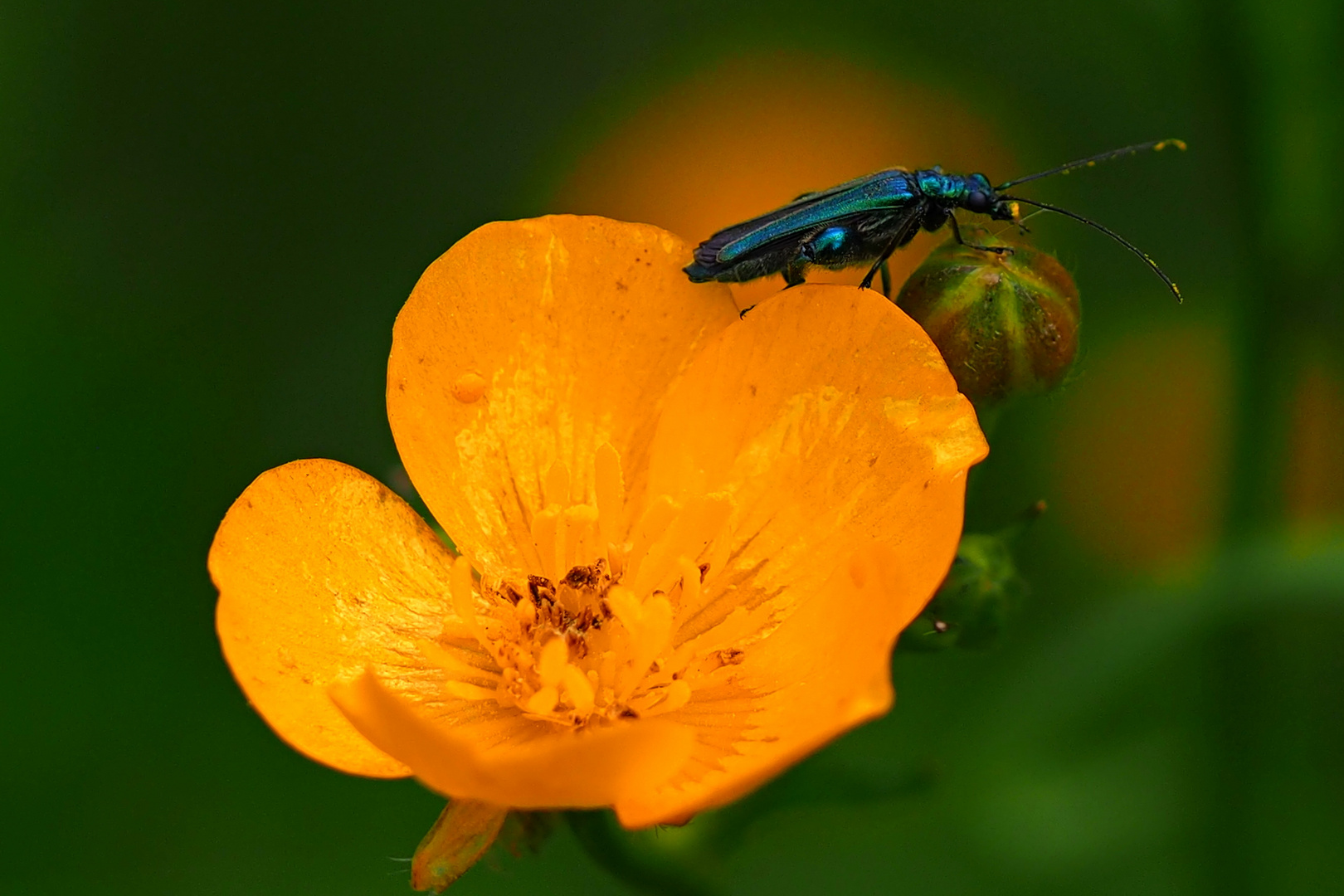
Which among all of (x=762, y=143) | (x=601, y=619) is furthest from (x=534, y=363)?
(x=762, y=143)

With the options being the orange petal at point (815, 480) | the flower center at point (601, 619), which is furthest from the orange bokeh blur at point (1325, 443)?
the flower center at point (601, 619)

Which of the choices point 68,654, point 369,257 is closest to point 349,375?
point 369,257

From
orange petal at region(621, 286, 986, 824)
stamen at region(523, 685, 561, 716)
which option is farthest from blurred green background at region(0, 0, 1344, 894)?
orange petal at region(621, 286, 986, 824)

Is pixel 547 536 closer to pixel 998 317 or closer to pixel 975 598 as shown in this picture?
pixel 975 598

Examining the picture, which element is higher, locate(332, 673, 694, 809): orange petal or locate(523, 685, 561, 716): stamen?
locate(332, 673, 694, 809): orange petal

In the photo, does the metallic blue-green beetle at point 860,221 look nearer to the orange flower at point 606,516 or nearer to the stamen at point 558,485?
the orange flower at point 606,516

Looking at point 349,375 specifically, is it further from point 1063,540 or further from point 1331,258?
point 1331,258

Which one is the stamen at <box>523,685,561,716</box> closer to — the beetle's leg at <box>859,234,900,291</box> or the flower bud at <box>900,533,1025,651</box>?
the flower bud at <box>900,533,1025,651</box>
